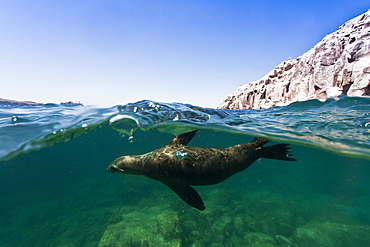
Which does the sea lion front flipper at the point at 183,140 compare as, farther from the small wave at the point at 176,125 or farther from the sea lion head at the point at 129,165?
the small wave at the point at 176,125

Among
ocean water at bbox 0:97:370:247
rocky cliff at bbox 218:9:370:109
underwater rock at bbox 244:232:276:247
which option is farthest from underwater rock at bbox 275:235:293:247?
rocky cliff at bbox 218:9:370:109

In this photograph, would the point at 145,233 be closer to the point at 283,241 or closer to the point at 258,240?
the point at 258,240

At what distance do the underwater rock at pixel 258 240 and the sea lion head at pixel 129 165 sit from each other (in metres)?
5.61

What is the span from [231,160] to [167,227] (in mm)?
4765

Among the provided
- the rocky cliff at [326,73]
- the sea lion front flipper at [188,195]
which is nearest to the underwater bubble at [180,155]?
the sea lion front flipper at [188,195]

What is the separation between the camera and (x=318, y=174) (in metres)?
40.7

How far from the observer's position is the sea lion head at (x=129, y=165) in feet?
14.4

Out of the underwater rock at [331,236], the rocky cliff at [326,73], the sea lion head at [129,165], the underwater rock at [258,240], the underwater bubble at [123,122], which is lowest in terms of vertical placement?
the underwater rock at [331,236]

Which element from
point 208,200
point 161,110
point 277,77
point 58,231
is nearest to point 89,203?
point 58,231

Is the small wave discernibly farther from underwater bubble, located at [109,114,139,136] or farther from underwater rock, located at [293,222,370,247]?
underwater rock, located at [293,222,370,247]

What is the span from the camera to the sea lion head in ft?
14.4

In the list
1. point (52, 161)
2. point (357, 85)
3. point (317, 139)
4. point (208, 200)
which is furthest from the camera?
point (52, 161)

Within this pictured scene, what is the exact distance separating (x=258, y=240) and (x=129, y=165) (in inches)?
241

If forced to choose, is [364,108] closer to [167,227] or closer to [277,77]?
[167,227]
